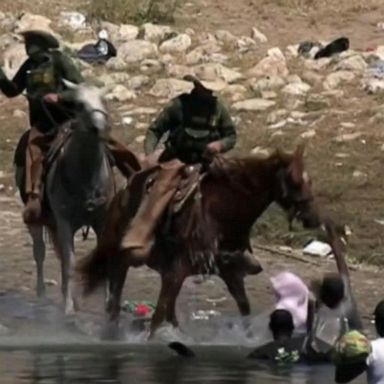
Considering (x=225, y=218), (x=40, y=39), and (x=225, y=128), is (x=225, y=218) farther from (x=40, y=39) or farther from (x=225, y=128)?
(x=40, y=39)

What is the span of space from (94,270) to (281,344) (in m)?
2.26

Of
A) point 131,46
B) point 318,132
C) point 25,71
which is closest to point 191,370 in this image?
point 25,71

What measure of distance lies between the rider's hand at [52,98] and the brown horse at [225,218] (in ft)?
5.18

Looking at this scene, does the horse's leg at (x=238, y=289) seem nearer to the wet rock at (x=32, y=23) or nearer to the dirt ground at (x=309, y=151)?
the dirt ground at (x=309, y=151)

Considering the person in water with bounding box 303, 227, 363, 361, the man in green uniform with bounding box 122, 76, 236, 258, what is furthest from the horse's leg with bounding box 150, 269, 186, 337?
the person in water with bounding box 303, 227, 363, 361

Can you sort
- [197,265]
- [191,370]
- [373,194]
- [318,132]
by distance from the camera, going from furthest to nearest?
1. [318,132]
2. [373,194]
3. [197,265]
4. [191,370]

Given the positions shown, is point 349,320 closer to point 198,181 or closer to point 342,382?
point 198,181

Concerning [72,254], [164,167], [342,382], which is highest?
[342,382]

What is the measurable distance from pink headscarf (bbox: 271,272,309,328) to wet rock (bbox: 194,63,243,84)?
1140 centimetres

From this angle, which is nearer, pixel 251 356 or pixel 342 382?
pixel 342 382

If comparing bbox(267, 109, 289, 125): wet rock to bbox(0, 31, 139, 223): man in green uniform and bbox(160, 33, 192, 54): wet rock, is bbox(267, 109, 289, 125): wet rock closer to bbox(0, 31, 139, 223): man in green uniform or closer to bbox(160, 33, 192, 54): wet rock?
bbox(160, 33, 192, 54): wet rock

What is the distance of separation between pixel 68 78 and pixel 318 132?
710 centimetres

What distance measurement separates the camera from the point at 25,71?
49.9ft

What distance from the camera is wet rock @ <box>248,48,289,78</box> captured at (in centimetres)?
2438
